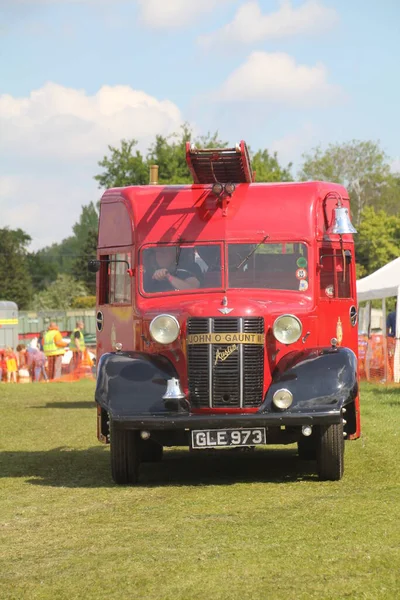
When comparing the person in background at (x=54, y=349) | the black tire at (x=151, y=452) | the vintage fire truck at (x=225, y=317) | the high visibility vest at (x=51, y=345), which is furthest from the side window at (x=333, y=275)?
the high visibility vest at (x=51, y=345)

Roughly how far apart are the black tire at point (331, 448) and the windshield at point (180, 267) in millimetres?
2009

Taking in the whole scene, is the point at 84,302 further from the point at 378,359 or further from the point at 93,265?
the point at 93,265

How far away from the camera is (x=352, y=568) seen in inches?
282

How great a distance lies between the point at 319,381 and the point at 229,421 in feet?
3.16

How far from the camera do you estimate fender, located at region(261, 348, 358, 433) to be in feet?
37.3

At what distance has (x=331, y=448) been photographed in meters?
11.6

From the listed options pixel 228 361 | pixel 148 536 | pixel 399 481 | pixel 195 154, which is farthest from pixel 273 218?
pixel 148 536

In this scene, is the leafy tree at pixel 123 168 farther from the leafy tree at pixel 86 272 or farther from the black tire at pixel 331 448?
the black tire at pixel 331 448

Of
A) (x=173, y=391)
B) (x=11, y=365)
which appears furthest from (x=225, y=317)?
(x=11, y=365)

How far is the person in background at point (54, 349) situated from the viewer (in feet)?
117

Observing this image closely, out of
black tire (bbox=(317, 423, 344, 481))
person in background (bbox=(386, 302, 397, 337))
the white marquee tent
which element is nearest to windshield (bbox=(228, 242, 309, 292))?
black tire (bbox=(317, 423, 344, 481))

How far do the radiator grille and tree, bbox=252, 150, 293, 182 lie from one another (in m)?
66.8

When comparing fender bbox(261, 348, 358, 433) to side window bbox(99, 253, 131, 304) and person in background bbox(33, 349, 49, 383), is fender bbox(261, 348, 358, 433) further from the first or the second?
person in background bbox(33, 349, 49, 383)

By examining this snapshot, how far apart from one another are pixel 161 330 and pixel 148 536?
12.4ft
